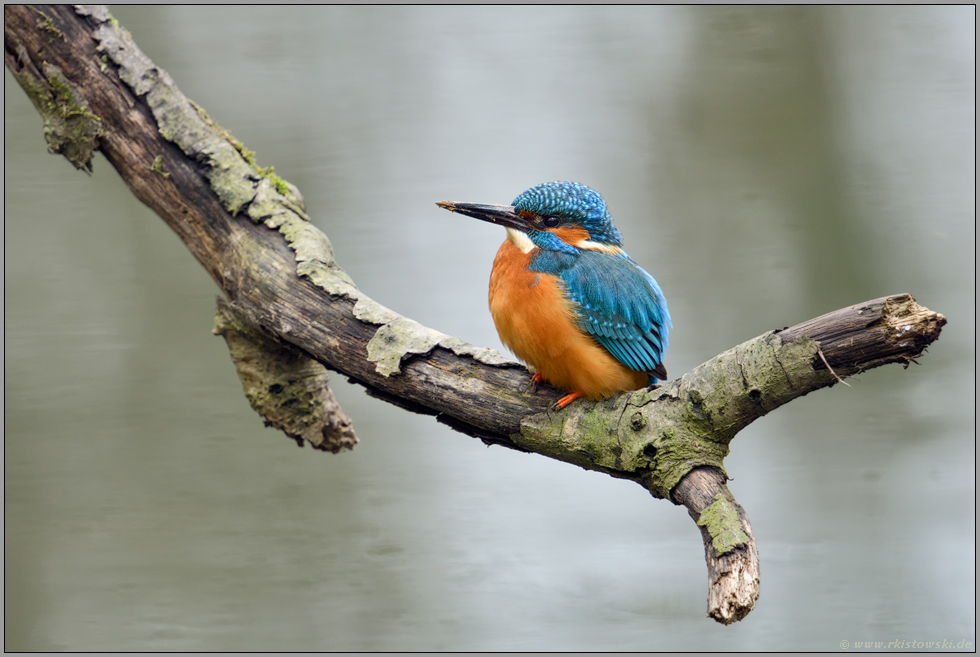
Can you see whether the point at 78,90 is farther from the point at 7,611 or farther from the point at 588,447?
the point at 7,611

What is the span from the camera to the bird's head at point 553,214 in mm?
1918

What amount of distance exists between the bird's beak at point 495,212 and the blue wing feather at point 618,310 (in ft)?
0.62

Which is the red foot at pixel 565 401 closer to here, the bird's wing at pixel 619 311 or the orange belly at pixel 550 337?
the orange belly at pixel 550 337

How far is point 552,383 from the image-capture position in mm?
1738

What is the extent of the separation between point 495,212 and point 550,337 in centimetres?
42

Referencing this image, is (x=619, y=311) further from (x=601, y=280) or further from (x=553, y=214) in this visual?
(x=553, y=214)

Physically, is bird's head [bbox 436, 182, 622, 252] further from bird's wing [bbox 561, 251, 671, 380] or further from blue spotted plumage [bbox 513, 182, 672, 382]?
bird's wing [bbox 561, 251, 671, 380]

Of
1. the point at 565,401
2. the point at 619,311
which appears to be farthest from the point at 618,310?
the point at 565,401

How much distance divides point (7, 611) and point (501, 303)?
10.1 feet

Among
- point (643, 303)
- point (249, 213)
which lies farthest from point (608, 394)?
point (249, 213)

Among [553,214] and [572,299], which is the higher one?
[553,214]

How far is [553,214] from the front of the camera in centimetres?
193

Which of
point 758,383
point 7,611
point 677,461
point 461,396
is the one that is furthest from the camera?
point 7,611

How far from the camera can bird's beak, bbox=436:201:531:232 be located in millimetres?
1924
